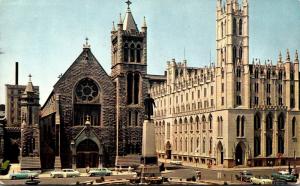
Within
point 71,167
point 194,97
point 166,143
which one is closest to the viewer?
point 71,167

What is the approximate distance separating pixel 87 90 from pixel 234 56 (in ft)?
91.2

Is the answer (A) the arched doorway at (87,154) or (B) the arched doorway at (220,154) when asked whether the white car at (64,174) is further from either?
(B) the arched doorway at (220,154)

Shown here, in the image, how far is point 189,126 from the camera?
92.9m

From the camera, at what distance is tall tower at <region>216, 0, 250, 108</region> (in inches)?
3024

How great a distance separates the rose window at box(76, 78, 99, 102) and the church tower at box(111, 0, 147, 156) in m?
3.41

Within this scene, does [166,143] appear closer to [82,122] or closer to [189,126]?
[189,126]

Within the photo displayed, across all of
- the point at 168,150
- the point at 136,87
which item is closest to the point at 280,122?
the point at 136,87

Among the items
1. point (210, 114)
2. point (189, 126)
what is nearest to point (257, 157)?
point (210, 114)

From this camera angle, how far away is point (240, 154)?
7775cm

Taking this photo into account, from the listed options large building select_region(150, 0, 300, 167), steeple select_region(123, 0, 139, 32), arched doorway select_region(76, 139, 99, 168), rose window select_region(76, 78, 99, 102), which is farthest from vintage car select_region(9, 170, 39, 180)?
large building select_region(150, 0, 300, 167)

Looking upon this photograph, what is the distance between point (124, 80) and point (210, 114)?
876 inches

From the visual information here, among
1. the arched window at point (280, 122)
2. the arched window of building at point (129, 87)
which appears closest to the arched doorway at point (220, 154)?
the arched window at point (280, 122)

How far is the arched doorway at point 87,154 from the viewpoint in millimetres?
64631

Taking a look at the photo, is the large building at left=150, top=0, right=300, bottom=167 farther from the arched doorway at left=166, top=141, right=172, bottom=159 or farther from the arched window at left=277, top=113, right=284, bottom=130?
the arched doorway at left=166, top=141, right=172, bottom=159
